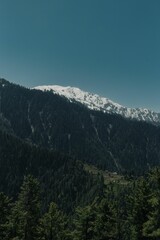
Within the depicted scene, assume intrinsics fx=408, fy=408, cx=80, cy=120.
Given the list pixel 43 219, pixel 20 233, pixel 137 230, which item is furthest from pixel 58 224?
pixel 137 230

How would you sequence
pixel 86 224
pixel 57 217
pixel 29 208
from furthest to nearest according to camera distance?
1. pixel 57 217
2. pixel 86 224
3. pixel 29 208

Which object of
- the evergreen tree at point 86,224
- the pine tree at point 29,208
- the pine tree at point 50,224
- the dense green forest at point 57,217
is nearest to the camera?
the dense green forest at point 57,217

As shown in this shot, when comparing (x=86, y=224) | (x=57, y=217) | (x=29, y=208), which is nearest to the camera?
(x=29, y=208)

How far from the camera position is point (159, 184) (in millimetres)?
49625

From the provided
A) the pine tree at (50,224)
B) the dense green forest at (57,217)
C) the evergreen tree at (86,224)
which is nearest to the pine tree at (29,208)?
the dense green forest at (57,217)

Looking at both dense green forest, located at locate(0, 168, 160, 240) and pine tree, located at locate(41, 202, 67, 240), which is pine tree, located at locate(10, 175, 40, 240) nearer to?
dense green forest, located at locate(0, 168, 160, 240)

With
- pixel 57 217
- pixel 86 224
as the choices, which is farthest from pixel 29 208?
pixel 86 224

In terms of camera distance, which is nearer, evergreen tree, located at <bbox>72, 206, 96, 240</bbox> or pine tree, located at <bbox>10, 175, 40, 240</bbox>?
pine tree, located at <bbox>10, 175, 40, 240</bbox>

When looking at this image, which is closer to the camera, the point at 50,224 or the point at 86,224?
the point at 86,224

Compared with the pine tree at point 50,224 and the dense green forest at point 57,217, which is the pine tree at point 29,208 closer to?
the dense green forest at point 57,217

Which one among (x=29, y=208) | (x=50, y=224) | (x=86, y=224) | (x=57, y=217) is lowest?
(x=50, y=224)

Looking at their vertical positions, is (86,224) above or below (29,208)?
below

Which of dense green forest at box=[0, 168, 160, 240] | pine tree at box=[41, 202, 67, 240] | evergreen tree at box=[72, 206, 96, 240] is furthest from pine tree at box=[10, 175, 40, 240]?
evergreen tree at box=[72, 206, 96, 240]

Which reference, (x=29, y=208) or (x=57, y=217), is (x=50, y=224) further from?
(x=29, y=208)
